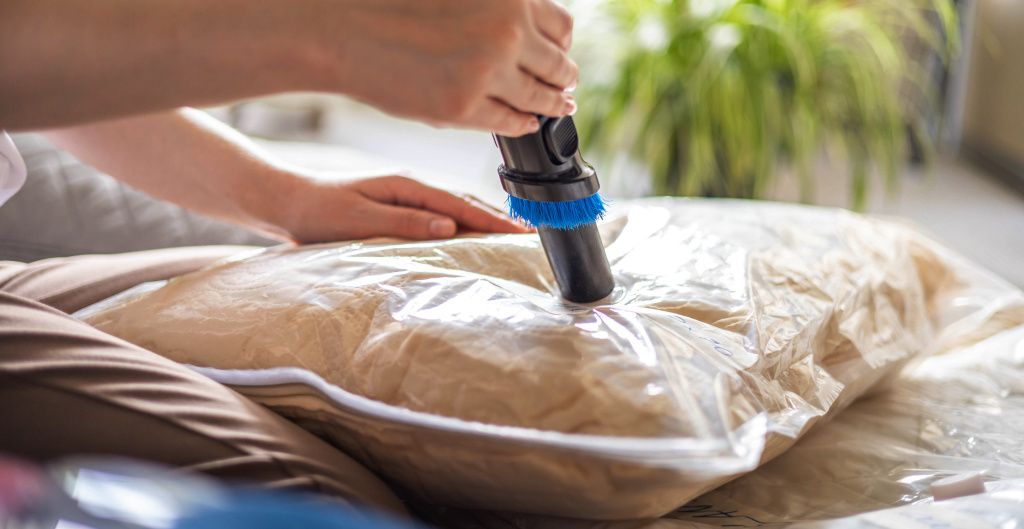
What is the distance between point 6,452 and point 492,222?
0.43 m

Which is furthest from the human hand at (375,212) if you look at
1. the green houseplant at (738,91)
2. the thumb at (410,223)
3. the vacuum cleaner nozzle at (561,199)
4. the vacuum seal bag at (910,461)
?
the green houseplant at (738,91)

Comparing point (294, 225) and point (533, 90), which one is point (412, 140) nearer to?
point (294, 225)

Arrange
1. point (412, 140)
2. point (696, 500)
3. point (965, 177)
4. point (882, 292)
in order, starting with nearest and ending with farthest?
point (696, 500)
point (882, 292)
point (965, 177)
point (412, 140)

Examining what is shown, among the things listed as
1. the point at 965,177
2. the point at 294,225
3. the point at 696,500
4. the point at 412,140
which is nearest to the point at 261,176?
the point at 294,225

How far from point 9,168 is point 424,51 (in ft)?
1.48

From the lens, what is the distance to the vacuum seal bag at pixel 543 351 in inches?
19.3

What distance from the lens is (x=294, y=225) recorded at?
2.60ft

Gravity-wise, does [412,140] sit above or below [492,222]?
above

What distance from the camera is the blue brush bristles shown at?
589mm

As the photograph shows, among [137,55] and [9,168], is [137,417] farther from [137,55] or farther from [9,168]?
[9,168]

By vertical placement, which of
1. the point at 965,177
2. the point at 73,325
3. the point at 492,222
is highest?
the point at 965,177

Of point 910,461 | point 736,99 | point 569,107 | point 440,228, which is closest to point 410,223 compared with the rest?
point 440,228

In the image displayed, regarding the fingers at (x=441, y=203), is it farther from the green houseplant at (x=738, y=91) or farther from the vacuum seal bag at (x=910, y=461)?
the green houseplant at (x=738, y=91)

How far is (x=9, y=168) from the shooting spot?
715 mm
